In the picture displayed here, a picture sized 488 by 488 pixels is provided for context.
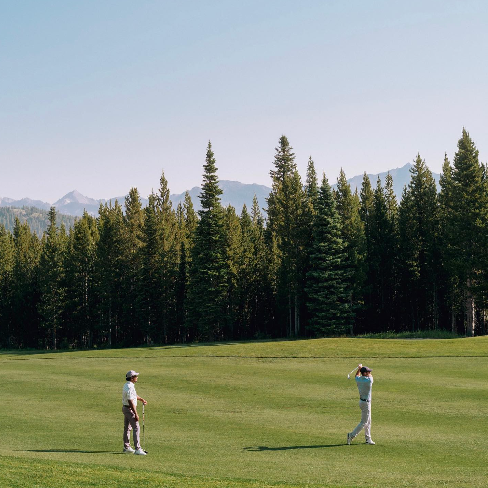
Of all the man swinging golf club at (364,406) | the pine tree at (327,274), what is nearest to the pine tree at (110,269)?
the pine tree at (327,274)

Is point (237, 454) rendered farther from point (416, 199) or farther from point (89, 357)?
point (416, 199)

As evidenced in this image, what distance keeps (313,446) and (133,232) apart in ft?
202

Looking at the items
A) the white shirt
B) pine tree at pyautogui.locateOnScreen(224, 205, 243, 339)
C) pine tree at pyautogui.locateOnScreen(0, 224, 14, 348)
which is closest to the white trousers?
the white shirt

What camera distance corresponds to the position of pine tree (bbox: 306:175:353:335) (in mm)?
61125

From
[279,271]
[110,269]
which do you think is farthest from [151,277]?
[279,271]

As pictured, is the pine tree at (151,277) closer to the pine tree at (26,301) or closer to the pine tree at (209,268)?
the pine tree at (209,268)

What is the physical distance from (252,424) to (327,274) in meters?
42.3

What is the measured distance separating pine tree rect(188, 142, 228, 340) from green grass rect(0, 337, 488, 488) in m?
27.8

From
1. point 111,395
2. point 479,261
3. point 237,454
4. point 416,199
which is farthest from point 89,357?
point 416,199

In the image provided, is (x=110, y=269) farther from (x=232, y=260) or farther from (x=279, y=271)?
(x=279, y=271)

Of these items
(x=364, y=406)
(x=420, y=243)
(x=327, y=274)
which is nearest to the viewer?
(x=364, y=406)

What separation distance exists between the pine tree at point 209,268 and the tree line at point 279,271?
13cm

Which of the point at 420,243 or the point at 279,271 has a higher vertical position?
the point at 420,243

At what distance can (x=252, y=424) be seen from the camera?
19672 millimetres
